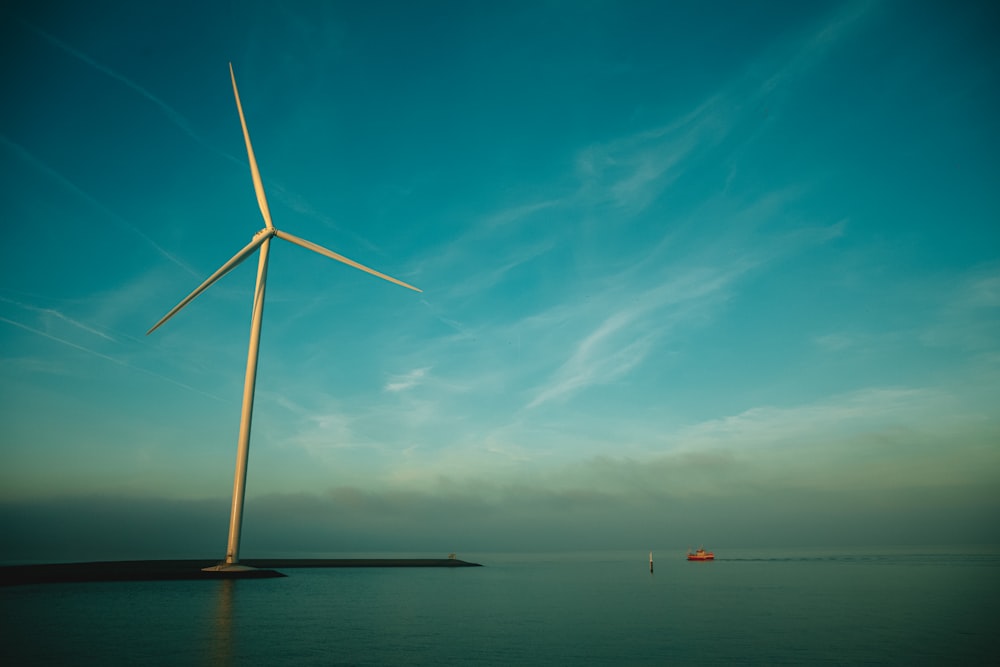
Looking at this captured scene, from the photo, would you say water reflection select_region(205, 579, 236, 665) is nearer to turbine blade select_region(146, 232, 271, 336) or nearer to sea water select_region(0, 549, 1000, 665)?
sea water select_region(0, 549, 1000, 665)

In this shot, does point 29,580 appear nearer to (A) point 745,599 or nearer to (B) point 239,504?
(B) point 239,504

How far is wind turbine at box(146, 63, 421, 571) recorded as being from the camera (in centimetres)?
7112

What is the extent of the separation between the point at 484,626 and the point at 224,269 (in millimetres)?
48671

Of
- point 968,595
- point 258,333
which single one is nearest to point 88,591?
point 258,333

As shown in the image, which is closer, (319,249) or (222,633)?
(222,633)

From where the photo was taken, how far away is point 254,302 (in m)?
76.8

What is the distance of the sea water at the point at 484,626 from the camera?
121 ft

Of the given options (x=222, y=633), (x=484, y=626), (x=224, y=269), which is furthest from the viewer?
(x=224, y=269)

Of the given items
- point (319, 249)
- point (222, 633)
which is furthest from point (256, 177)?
point (222, 633)

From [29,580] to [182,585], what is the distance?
1997 cm

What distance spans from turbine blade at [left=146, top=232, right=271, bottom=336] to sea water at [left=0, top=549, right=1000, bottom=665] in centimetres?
2967

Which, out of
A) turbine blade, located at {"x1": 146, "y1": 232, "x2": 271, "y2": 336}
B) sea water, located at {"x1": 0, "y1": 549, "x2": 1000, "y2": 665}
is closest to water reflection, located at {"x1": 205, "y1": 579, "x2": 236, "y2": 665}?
sea water, located at {"x1": 0, "y1": 549, "x2": 1000, "y2": 665}

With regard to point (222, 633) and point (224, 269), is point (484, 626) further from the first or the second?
point (224, 269)

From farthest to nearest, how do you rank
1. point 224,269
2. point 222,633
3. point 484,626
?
point 224,269 → point 484,626 → point 222,633
